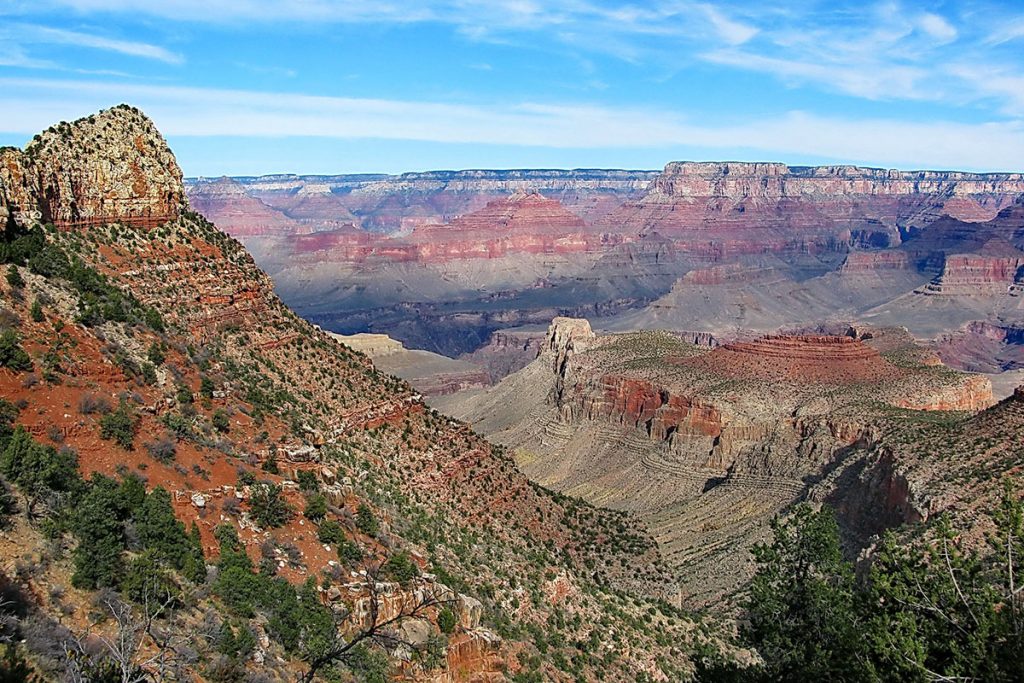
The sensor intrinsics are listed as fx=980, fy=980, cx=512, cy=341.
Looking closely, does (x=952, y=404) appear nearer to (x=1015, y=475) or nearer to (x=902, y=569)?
(x=1015, y=475)

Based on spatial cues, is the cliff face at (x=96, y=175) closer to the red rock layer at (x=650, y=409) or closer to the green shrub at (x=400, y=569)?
the green shrub at (x=400, y=569)

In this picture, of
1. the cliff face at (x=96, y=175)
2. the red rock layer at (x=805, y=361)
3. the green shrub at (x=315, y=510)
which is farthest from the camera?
the red rock layer at (x=805, y=361)

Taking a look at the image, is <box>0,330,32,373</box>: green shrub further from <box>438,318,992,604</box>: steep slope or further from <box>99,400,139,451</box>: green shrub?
<box>438,318,992,604</box>: steep slope

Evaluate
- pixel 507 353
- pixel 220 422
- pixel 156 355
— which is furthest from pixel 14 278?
pixel 507 353

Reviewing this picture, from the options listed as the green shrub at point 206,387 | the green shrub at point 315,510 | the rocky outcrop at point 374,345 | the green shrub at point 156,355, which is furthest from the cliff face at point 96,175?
the rocky outcrop at point 374,345

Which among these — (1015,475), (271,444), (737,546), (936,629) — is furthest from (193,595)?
(737,546)

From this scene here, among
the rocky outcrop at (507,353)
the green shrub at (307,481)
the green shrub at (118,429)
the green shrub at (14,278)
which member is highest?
the green shrub at (14,278)

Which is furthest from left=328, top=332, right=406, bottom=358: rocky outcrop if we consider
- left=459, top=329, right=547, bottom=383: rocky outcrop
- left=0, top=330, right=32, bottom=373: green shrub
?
left=0, top=330, right=32, bottom=373: green shrub
